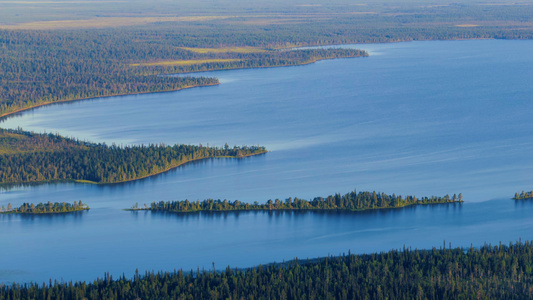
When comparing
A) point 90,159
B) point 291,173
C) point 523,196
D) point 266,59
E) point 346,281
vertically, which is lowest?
point 346,281

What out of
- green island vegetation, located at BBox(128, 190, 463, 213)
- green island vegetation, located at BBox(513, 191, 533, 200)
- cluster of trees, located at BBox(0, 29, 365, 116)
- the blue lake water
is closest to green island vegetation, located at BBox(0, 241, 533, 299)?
the blue lake water

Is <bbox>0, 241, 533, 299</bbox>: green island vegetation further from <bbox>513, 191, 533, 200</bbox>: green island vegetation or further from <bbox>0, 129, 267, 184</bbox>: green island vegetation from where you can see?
<bbox>0, 129, 267, 184</bbox>: green island vegetation

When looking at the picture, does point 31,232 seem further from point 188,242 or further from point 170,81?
point 170,81

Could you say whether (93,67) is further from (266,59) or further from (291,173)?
(291,173)

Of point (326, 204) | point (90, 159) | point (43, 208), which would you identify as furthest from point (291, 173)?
point (43, 208)

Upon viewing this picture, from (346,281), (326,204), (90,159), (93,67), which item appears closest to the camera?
(346,281)

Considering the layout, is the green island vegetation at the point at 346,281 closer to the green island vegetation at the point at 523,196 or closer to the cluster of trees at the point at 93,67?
the green island vegetation at the point at 523,196
